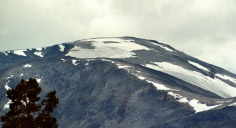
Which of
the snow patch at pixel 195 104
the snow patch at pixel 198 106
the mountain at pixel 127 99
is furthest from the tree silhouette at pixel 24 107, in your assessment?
the snow patch at pixel 198 106

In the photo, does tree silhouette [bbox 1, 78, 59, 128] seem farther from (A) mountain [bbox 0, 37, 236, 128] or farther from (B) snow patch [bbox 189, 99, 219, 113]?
(B) snow patch [bbox 189, 99, 219, 113]

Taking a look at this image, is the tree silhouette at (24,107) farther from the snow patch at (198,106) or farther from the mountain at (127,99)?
the snow patch at (198,106)

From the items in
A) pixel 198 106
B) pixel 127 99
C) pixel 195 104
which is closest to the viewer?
pixel 198 106

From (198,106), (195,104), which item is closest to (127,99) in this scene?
(195,104)

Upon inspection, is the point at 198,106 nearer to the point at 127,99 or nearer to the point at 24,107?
the point at 127,99

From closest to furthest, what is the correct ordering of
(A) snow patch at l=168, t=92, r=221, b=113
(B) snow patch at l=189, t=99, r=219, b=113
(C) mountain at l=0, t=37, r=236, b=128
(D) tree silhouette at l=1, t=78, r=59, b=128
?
(D) tree silhouette at l=1, t=78, r=59, b=128, (C) mountain at l=0, t=37, r=236, b=128, (B) snow patch at l=189, t=99, r=219, b=113, (A) snow patch at l=168, t=92, r=221, b=113

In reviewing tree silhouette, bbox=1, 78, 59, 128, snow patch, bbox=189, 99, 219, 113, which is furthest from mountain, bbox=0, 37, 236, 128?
tree silhouette, bbox=1, 78, 59, 128

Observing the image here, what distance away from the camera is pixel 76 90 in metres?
183

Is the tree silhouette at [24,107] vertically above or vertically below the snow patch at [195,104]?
above

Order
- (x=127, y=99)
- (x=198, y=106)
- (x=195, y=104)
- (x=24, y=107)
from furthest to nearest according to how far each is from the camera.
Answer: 1. (x=127, y=99)
2. (x=195, y=104)
3. (x=198, y=106)
4. (x=24, y=107)

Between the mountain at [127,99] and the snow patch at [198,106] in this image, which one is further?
the snow patch at [198,106]

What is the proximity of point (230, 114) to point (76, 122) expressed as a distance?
5705cm

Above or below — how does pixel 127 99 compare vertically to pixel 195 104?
below

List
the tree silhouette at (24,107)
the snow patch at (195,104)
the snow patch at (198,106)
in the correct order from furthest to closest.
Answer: the snow patch at (195,104), the snow patch at (198,106), the tree silhouette at (24,107)
